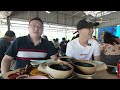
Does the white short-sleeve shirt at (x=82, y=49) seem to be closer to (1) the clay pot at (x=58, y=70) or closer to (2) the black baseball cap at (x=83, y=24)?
(2) the black baseball cap at (x=83, y=24)

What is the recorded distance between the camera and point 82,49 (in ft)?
3.22

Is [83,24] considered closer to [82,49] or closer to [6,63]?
[82,49]

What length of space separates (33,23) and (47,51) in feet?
0.87

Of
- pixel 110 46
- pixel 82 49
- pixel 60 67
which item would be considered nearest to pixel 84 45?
pixel 82 49

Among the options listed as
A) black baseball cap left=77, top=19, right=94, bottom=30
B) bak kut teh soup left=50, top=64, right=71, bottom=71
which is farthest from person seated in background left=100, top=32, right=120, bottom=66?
bak kut teh soup left=50, top=64, right=71, bottom=71

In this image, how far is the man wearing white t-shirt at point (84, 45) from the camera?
0.90 meters

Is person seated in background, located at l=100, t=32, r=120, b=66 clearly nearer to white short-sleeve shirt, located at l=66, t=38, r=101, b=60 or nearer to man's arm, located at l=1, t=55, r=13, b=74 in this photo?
→ white short-sleeve shirt, located at l=66, t=38, r=101, b=60

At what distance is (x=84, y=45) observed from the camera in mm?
986

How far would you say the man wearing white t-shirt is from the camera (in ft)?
2.94

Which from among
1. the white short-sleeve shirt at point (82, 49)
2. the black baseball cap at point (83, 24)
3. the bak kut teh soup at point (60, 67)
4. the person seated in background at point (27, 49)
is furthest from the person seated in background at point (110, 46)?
the bak kut teh soup at point (60, 67)

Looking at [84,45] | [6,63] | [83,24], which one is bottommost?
[6,63]
